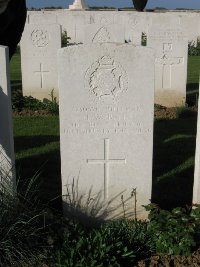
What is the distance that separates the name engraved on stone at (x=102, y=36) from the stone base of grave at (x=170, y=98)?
1554 mm

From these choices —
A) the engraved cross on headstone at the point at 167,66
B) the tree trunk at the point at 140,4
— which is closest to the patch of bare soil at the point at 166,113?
the engraved cross on headstone at the point at 167,66

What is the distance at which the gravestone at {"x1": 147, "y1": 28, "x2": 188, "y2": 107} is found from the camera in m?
8.07

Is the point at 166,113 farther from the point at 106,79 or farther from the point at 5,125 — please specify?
the point at 5,125

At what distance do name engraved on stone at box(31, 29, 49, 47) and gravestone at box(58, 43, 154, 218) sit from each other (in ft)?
16.2

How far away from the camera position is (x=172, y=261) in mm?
3336

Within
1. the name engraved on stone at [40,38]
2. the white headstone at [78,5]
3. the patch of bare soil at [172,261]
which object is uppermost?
the white headstone at [78,5]

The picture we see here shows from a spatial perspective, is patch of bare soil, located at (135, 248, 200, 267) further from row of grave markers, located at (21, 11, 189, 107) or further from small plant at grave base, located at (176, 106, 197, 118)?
row of grave markers, located at (21, 11, 189, 107)

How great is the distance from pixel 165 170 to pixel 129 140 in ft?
5.29

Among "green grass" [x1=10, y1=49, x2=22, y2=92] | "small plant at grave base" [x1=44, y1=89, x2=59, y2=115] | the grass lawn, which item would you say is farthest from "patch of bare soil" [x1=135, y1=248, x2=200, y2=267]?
"green grass" [x1=10, y1=49, x2=22, y2=92]

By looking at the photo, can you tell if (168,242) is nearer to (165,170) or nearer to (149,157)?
(149,157)

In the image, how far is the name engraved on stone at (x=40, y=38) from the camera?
27.1ft

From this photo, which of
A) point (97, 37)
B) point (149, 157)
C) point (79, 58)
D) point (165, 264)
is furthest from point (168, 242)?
point (97, 37)

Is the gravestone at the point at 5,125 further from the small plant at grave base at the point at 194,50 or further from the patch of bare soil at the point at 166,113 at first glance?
the small plant at grave base at the point at 194,50

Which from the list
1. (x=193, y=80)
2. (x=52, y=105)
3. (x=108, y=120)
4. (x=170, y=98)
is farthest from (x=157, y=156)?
(x=193, y=80)
